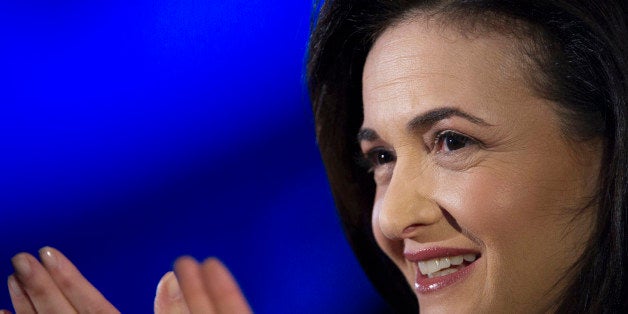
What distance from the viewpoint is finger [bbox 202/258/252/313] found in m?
1.00

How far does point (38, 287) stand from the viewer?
1.08m

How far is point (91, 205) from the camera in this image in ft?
5.32

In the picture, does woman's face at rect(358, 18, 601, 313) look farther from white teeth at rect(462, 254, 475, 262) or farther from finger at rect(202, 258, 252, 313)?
finger at rect(202, 258, 252, 313)

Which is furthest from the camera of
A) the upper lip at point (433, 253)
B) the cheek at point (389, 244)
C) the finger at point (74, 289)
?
the cheek at point (389, 244)

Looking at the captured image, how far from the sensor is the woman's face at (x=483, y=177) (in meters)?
1.27

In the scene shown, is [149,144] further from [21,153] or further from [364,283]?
[364,283]

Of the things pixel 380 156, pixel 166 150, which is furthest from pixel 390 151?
pixel 166 150

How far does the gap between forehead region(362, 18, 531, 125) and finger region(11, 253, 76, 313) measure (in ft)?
2.09

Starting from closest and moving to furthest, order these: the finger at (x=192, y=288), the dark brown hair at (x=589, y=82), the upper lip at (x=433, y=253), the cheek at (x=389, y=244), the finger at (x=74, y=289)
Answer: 1. the finger at (x=192, y=288)
2. the finger at (x=74, y=289)
3. the dark brown hair at (x=589, y=82)
4. the upper lip at (x=433, y=253)
5. the cheek at (x=389, y=244)

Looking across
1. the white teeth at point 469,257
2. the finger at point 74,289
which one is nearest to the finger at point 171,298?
the finger at point 74,289

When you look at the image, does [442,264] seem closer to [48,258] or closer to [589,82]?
[589,82]

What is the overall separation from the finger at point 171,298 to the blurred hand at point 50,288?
134 millimetres

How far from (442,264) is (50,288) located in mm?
667

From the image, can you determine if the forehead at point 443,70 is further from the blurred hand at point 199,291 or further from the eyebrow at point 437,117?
the blurred hand at point 199,291
